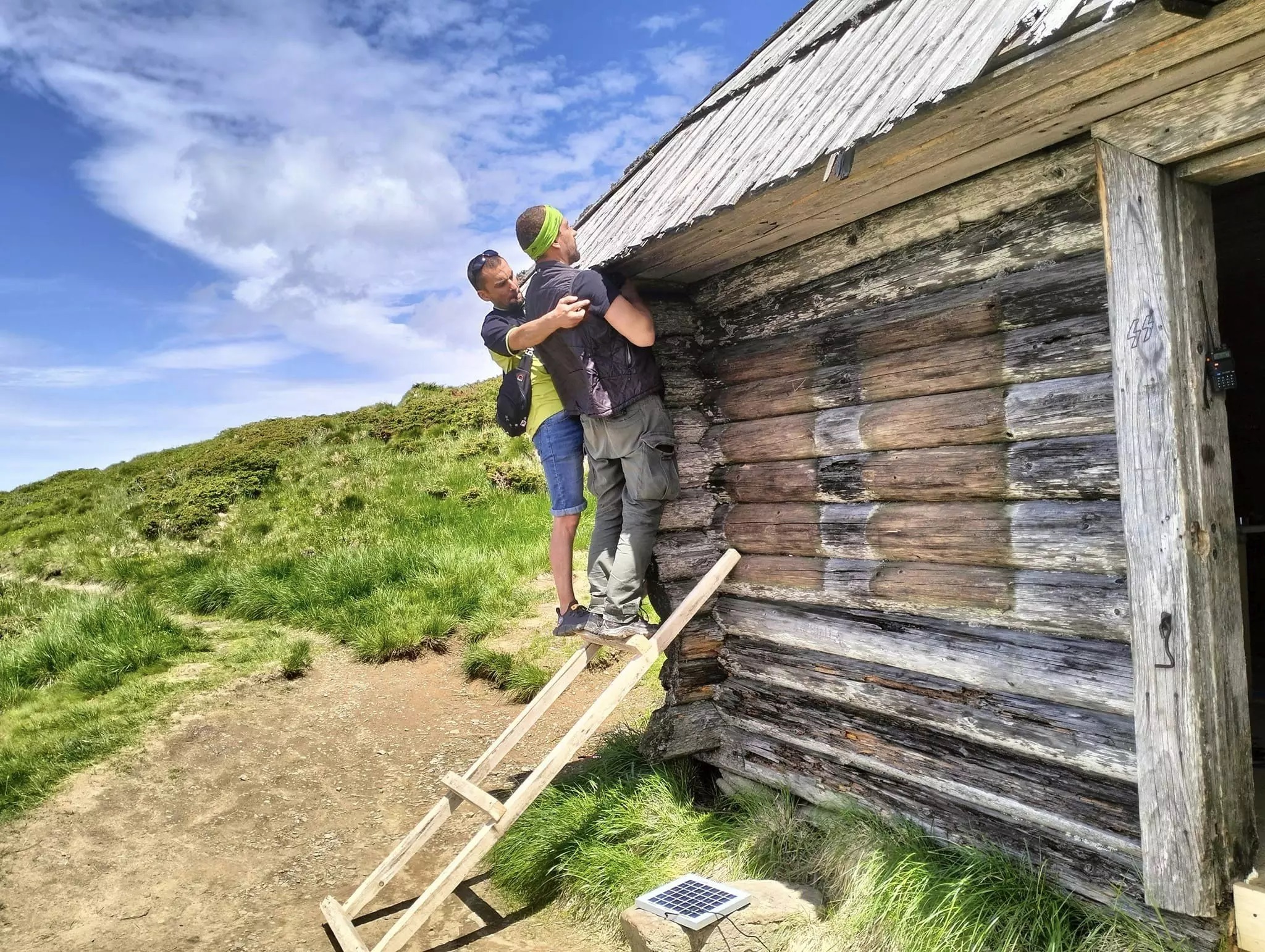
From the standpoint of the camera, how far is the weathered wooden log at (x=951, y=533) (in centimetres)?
326

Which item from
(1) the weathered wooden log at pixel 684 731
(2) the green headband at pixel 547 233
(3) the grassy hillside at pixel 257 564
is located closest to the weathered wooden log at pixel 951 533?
(1) the weathered wooden log at pixel 684 731

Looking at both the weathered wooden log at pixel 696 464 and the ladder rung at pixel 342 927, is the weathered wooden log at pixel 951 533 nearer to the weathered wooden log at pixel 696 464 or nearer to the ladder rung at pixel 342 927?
the weathered wooden log at pixel 696 464

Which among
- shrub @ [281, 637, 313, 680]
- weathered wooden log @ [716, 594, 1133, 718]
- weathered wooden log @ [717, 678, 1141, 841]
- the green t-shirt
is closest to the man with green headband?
the green t-shirt

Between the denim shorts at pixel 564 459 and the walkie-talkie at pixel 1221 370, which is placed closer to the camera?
the walkie-talkie at pixel 1221 370

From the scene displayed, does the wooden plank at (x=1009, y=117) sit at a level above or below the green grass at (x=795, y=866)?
above

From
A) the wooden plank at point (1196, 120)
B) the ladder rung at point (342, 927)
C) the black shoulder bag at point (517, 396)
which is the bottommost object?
the ladder rung at point (342, 927)

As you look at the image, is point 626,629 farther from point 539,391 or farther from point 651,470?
A: point 539,391

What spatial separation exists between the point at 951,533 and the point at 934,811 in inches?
50.2

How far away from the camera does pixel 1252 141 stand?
2.75 metres

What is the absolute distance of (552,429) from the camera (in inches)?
199

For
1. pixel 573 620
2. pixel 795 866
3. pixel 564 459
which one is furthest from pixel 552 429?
pixel 795 866

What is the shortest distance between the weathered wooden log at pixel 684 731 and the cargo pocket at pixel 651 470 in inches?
55.7

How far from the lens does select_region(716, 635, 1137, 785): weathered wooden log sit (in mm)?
3264

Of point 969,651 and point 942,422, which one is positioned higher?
point 942,422
